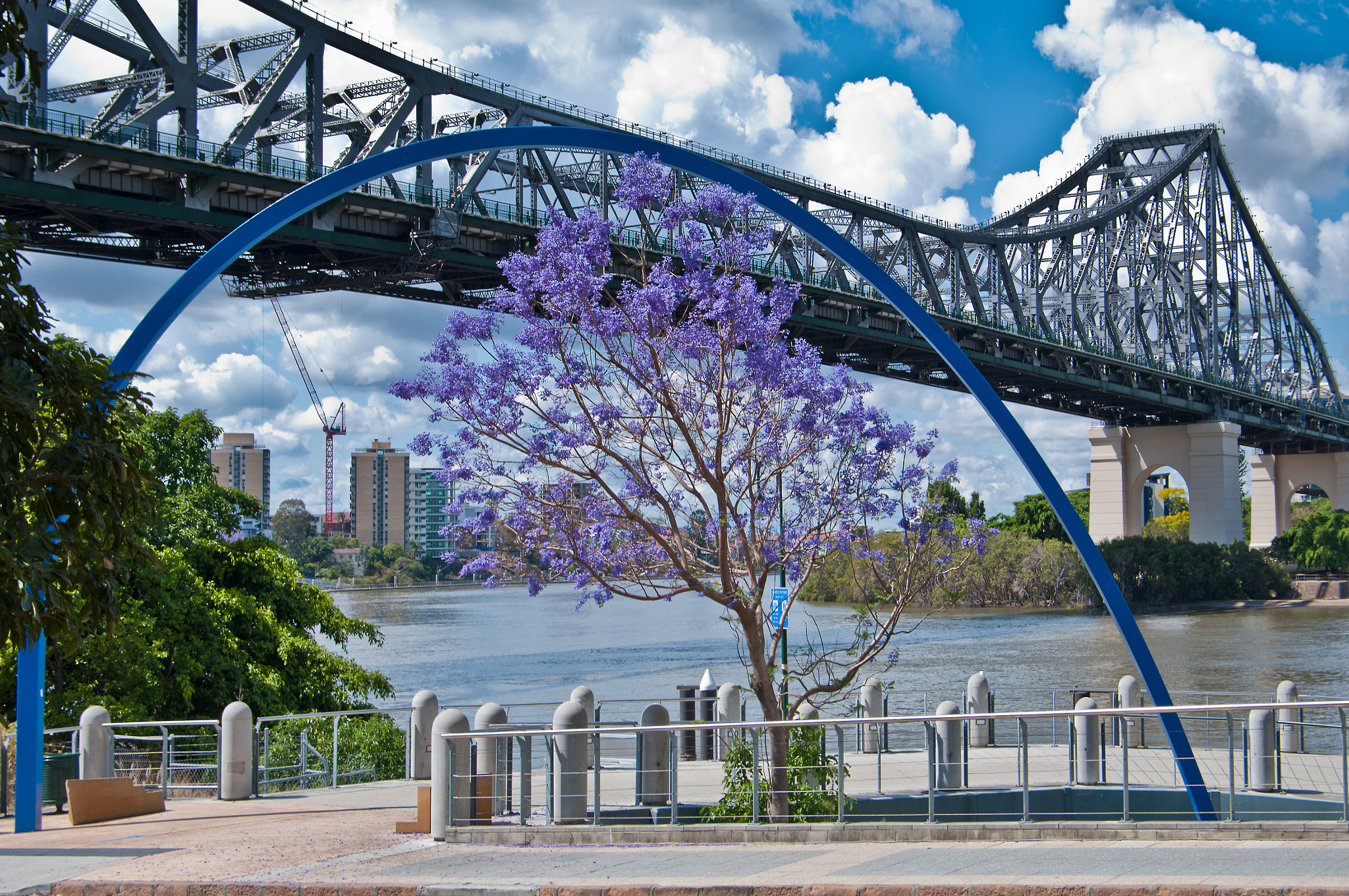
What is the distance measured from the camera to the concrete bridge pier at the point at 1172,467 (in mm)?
72000

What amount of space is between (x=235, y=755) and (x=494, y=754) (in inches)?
145

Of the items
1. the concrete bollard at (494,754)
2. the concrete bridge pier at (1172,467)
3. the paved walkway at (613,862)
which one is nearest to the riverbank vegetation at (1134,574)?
the concrete bridge pier at (1172,467)

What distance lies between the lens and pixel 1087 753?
45.2 ft

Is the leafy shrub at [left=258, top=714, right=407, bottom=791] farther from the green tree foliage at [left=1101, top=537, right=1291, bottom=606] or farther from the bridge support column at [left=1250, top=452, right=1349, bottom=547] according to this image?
the bridge support column at [left=1250, top=452, right=1349, bottom=547]

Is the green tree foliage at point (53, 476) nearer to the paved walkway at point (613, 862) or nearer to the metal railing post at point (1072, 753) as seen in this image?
the paved walkway at point (613, 862)

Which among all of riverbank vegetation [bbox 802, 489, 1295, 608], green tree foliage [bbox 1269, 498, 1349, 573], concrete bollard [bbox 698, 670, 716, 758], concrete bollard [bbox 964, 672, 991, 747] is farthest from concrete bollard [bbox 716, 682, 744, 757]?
green tree foliage [bbox 1269, 498, 1349, 573]

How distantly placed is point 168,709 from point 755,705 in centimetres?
1193

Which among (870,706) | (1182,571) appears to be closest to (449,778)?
(870,706)

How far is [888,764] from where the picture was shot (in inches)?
593

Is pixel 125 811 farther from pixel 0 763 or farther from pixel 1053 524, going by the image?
pixel 1053 524

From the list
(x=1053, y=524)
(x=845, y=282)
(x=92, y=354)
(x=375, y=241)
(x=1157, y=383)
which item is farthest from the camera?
(x=1053, y=524)

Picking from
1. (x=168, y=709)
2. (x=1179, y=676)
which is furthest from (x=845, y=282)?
(x=168, y=709)

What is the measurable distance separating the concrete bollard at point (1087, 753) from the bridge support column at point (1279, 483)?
88.0 metres

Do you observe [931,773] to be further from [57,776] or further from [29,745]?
[57,776]
